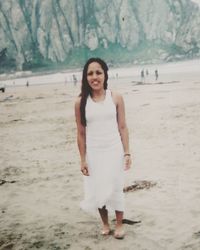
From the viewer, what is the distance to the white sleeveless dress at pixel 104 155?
3434 millimetres

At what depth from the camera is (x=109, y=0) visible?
1012cm

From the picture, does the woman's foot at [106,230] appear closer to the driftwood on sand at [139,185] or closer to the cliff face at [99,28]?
the driftwood on sand at [139,185]

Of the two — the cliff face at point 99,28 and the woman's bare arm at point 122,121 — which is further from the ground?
the cliff face at point 99,28

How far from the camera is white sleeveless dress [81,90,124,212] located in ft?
11.3

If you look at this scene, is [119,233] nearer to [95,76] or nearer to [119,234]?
[119,234]

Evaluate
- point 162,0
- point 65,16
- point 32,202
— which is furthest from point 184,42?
point 32,202

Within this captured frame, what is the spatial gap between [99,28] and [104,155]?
325 inches

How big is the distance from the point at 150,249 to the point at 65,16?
32.1 feet

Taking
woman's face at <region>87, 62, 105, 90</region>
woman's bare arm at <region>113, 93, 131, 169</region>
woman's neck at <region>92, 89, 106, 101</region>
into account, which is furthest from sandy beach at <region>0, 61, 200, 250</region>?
woman's face at <region>87, 62, 105, 90</region>

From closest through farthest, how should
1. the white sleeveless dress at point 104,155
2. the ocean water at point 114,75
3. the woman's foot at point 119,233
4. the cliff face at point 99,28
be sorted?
1. the white sleeveless dress at point 104,155
2. the woman's foot at point 119,233
3. the cliff face at point 99,28
4. the ocean water at point 114,75

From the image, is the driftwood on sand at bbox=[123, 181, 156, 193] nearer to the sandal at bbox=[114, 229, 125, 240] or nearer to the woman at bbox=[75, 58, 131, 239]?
the sandal at bbox=[114, 229, 125, 240]

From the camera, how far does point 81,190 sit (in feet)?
17.4

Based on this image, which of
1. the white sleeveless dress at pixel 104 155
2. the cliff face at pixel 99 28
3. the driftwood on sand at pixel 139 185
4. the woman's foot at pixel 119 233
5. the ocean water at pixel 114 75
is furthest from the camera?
the ocean water at pixel 114 75

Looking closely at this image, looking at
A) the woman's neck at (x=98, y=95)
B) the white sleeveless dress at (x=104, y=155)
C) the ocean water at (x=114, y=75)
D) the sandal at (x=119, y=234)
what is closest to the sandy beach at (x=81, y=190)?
the sandal at (x=119, y=234)
